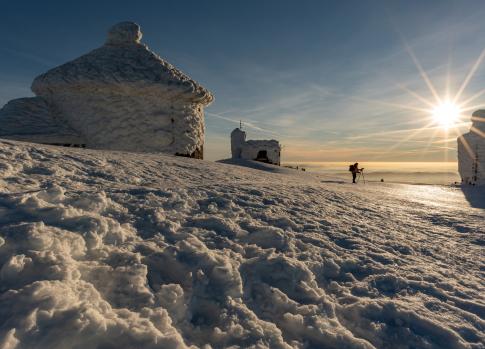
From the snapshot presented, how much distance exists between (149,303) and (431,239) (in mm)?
4142

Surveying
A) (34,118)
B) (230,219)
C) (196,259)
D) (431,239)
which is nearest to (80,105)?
(34,118)

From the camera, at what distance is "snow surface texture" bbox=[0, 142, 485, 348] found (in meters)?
2.17

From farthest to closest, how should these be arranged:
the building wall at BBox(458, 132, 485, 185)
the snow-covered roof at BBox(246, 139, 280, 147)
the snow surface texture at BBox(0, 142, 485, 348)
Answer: the snow-covered roof at BBox(246, 139, 280, 147) → the building wall at BBox(458, 132, 485, 185) → the snow surface texture at BBox(0, 142, 485, 348)

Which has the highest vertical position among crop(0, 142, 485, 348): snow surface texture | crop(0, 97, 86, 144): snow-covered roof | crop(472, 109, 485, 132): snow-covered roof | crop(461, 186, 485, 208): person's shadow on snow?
crop(472, 109, 485, 132): snow-covered roof

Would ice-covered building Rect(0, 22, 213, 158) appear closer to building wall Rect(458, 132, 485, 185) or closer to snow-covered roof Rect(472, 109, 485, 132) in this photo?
building wall Rect(458, 132, 485, 185)

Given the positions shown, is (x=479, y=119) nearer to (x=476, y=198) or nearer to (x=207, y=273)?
(x=476, y=198)

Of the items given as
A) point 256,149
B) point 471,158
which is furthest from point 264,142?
point 471,158

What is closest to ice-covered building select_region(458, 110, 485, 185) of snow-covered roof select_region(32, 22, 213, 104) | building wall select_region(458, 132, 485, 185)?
building wall select_region(458, 132, 485, 185)

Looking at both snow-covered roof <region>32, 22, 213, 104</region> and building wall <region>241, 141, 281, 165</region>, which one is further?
building wall <region>241, 141, 281, 165</region>

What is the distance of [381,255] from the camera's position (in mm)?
3838

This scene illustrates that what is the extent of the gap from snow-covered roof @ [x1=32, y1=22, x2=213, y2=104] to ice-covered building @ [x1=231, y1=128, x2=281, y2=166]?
2028 cm

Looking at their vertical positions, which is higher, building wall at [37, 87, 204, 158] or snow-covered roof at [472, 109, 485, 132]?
snow-covered roof at [472, 109, 485, 132]

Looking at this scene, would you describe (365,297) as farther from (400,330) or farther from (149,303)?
(149,303)

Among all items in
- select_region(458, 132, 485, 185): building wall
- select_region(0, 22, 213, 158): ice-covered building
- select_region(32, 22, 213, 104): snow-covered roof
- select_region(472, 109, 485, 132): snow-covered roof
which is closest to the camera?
select_region(0, 22, 213, 158): ice-covered building
